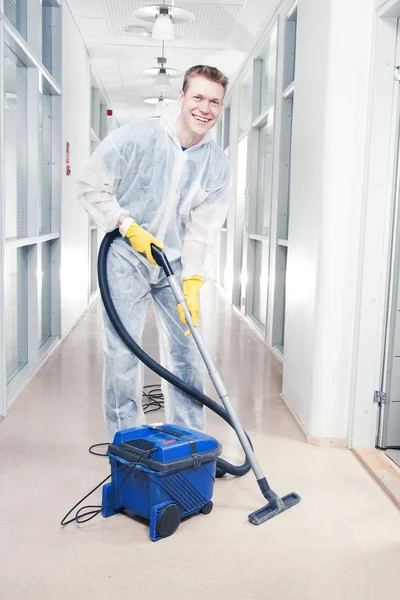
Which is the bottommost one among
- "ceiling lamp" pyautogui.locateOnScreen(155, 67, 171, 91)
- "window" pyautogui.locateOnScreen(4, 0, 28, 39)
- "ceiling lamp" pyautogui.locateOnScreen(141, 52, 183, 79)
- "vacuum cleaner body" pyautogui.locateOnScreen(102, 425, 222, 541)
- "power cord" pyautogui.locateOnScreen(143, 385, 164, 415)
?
"power cord" pyautogui.locateOnScreen(143, 385, 164, 415)

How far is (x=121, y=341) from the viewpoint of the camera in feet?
7.74

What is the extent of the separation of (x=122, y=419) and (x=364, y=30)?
1.79 m

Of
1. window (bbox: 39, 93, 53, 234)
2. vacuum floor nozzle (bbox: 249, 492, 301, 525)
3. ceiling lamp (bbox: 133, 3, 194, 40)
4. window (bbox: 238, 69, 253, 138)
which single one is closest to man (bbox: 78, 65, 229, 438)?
vacuum floor nozzle (bbox: 249, 492, 301, 525)

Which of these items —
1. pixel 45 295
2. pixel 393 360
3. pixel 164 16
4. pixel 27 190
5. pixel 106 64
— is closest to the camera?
pixel 393 360

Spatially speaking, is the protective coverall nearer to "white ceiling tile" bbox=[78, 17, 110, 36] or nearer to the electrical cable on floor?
the electrical cable on floor

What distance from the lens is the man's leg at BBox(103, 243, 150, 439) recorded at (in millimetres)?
2367

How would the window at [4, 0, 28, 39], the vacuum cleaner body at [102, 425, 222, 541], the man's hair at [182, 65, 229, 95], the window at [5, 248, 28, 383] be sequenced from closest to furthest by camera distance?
1. the vacuum cleaner body at [102, 425, 222, 541]
2. the man's hair at [182, 65, 229, 95]
3. the window at [4, 0, 28, 39]
4. the window at [5, 248, 28, 383]

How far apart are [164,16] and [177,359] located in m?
2.92

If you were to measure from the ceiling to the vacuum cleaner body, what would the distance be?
12.2 feet

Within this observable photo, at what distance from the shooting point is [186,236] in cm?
248

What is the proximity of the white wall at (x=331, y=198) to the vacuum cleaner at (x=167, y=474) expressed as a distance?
2.18 feet

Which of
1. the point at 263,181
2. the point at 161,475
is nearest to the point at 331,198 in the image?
the point at 161,475

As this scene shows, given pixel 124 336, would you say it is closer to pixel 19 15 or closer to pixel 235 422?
pixel 235 422

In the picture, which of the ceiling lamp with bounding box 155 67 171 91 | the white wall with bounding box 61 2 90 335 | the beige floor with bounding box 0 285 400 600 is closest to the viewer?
the beige floor with bounding box 0 285 400 600
